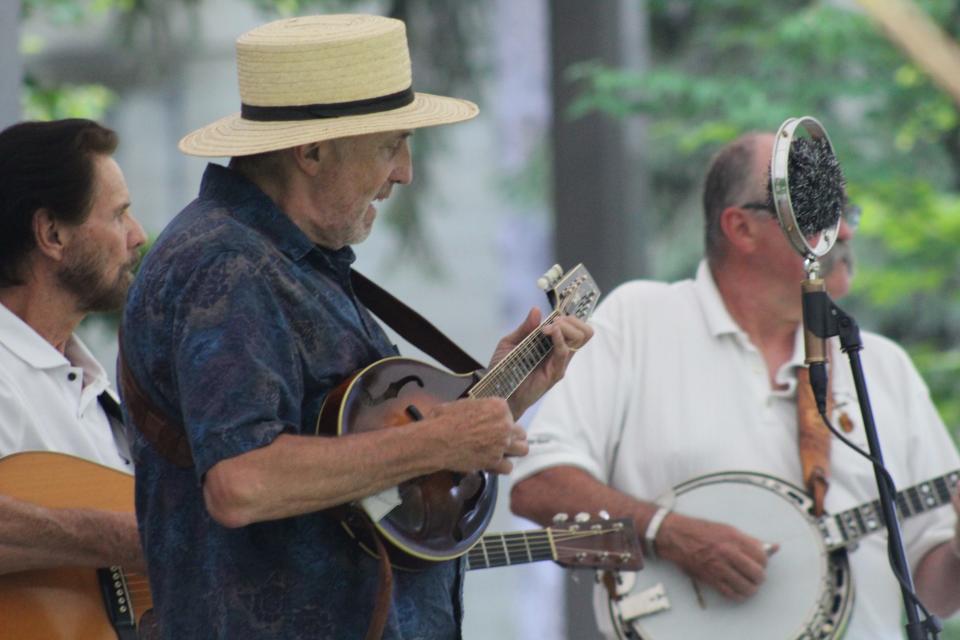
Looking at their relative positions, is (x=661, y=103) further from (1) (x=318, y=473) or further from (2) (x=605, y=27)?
(1) (x=318, y=473)

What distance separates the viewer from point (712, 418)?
12.6 ft

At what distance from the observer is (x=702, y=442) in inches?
151

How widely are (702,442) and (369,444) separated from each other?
1635 millimetres

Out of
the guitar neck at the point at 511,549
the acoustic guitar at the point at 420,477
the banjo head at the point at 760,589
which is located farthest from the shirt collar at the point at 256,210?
the banjo head at the point at 760,589

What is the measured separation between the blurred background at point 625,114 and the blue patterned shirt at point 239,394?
10.6ft

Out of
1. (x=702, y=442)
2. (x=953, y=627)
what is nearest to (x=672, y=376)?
(x=702, y=442)

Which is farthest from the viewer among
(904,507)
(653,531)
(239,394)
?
(904,507)

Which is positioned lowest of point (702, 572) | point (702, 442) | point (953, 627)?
point (953, 627)

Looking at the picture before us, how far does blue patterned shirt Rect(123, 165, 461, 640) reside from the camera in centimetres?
232

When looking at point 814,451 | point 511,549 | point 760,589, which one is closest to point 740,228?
point 814,451

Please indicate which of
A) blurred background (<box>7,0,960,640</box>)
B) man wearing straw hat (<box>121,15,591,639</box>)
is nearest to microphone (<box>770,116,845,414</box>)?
man wearing straw hat (<box>121,15,591,639</box>)

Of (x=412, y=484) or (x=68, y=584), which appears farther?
(x=68, y=584)

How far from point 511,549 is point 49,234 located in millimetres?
1256

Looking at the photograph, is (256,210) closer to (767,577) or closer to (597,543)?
(597,543)
